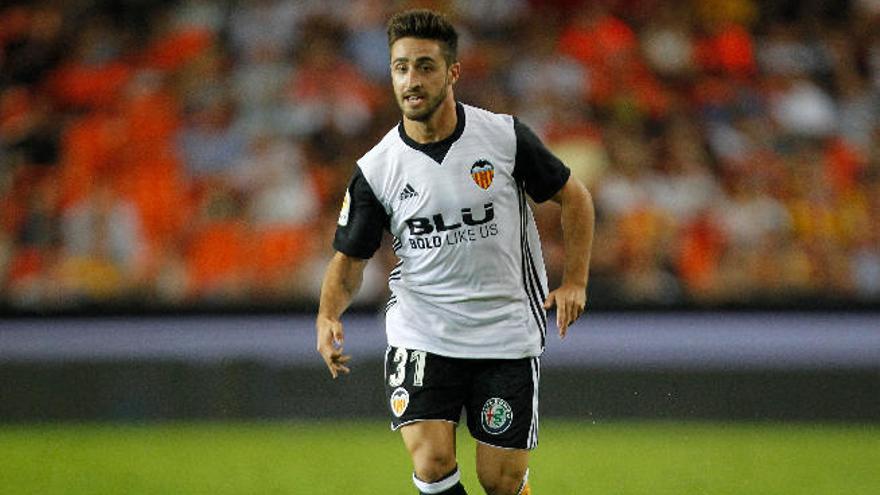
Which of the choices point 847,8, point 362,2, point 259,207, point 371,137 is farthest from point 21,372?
point 847,8

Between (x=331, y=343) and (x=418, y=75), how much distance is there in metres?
1.10

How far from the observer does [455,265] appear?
5812 millimetres

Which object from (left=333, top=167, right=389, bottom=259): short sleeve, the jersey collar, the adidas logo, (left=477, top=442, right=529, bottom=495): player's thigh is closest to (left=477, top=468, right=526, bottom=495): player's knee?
(left=477, top=442, right=529, bottom=495): player's thigh

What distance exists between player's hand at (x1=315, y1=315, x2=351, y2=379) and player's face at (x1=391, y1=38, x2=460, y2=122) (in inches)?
34.6

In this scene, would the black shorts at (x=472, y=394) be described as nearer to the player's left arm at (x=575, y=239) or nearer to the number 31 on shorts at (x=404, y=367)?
the number 31 on shorts at (x=404, y=367)

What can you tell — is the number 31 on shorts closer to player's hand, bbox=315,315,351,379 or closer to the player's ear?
player's hand, bbox=315,315,351,379

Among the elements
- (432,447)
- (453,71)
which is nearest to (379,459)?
(432,447)

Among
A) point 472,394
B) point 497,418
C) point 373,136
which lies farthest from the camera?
point 373,136

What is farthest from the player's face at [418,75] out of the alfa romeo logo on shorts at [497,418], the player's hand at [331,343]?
the alfa romeo logo on shorts at [497,418]

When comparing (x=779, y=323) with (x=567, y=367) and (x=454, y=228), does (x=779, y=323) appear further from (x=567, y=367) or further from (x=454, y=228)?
(x=454, y=228)

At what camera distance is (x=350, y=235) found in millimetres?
5887

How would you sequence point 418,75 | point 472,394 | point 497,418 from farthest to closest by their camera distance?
point 472,394 → point 497,418 → point 418,75

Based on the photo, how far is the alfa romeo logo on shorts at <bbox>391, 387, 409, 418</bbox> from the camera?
5773 millimetres

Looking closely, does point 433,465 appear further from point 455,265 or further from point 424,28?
point 424,28
